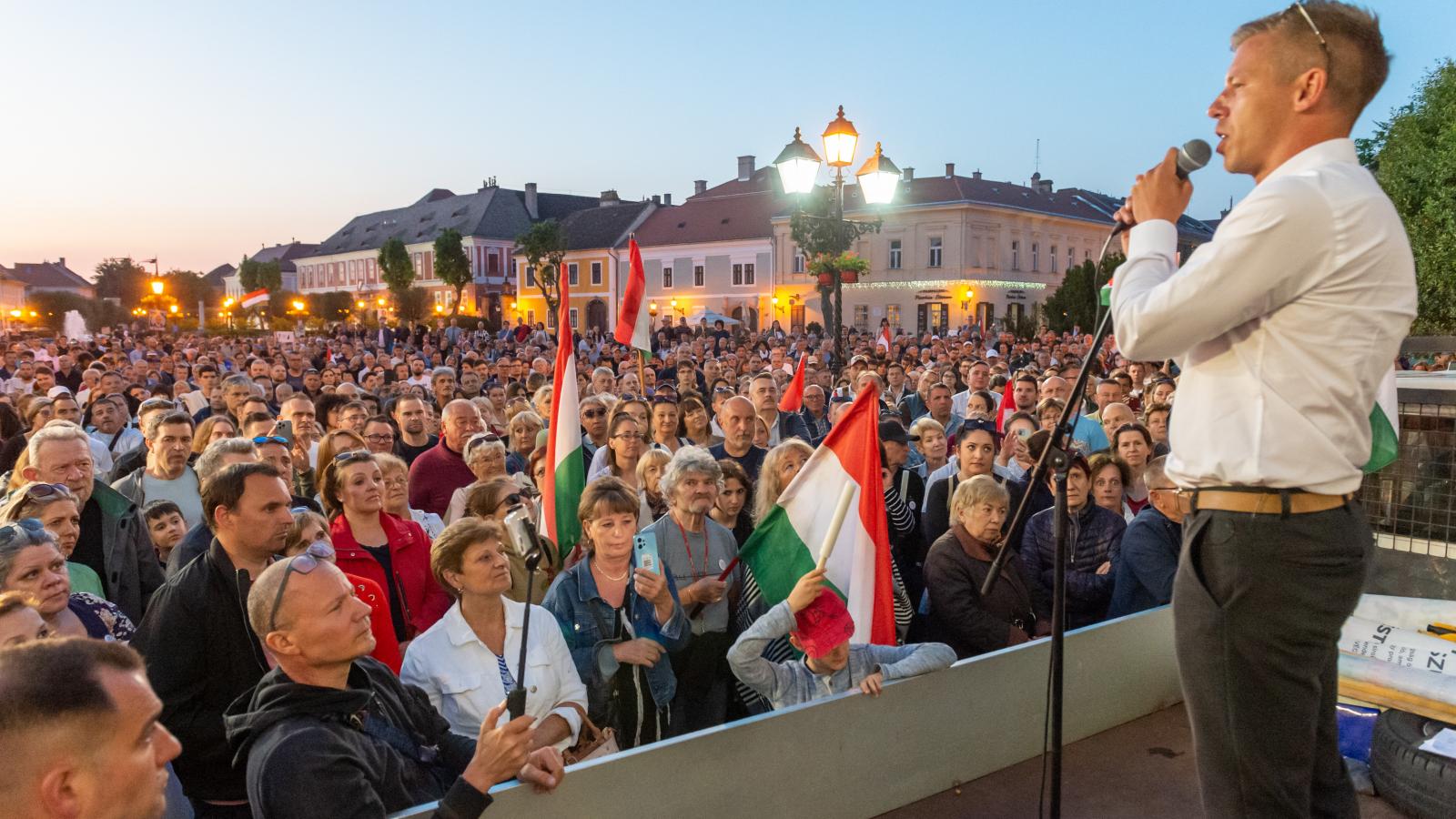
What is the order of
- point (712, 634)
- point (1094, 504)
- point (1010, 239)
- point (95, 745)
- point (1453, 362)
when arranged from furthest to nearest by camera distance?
point (1010, 239), point (1453, 362), point (1094, 504), point (712, 634), point (95, 745)

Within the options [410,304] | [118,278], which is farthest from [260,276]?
[410,304]

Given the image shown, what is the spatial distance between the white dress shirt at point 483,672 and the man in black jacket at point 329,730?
0.54m

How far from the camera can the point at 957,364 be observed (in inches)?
719

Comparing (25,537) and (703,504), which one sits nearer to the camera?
(25,537)

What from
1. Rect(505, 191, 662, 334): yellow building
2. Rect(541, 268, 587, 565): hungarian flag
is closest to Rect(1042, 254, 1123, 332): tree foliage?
Rect(505, 191, 662, 334): yellow building

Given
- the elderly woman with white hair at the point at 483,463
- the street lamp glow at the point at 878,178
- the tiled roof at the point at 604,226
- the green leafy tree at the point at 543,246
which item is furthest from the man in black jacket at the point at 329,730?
the tiled roof at the point at 604,226

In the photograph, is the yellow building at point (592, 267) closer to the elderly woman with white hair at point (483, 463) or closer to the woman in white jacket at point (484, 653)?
the elderly woman with white hair at point (483, 463)

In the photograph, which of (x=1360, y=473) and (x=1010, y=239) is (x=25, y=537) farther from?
(x=1010, y=239)

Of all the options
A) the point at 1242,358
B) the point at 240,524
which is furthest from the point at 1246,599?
the point at 240,524

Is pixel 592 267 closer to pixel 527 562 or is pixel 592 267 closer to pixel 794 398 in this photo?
pixel 794 398

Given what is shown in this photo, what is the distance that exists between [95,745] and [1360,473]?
252 centimetres

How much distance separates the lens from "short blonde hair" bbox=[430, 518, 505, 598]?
4129 mm

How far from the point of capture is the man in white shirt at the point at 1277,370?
6.89 ft

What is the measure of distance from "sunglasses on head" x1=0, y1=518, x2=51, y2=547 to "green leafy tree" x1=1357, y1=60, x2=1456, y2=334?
22962mm
